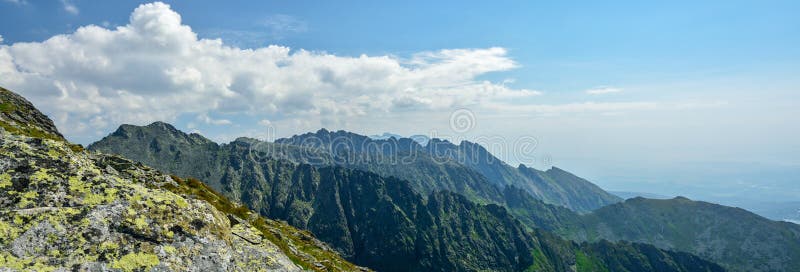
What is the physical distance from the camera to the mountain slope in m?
10.5

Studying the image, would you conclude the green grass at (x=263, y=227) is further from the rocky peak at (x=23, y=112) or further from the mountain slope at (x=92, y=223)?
the rocky peak at (x=23, y=112)

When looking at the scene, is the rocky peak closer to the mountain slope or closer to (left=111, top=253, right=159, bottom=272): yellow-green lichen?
the mountain slope

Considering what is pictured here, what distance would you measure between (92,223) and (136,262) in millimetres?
1784

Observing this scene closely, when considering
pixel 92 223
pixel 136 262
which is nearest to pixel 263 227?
pixel 92 223

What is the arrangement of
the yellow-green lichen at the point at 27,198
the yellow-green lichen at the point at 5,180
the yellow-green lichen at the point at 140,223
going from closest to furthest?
the yellow-green lichen at the point at 27,198, the yellow-green lichen at the point at 5,180, the yellow-green lichen at the point at 140,223

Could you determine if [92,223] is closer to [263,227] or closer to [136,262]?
[136,262]

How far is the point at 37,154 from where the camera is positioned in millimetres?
12898

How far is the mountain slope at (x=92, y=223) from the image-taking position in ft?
34.5

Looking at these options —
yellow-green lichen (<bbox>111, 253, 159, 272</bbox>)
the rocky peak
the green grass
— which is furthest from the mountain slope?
the rocky peak

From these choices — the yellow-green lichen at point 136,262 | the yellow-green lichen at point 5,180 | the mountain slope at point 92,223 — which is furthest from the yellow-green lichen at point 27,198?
the yellow-green lichen at point 136,262

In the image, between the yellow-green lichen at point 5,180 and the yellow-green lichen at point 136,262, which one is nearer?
the yellow-green lichen at point 136,262

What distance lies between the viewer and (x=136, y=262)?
37.2ft

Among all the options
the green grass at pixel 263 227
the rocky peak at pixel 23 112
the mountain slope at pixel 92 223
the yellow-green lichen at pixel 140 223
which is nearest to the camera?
the mountain slope at pixel 92 223

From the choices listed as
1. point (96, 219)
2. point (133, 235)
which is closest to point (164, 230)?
point (133, 235)
